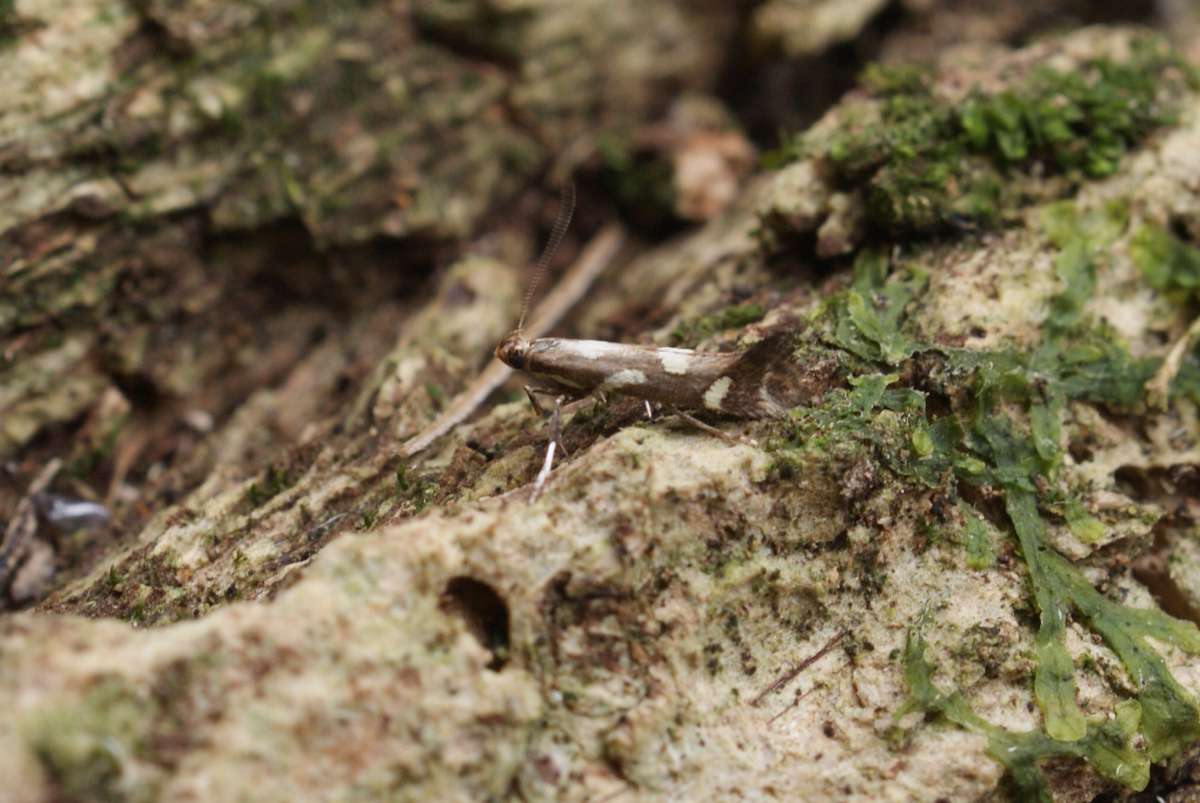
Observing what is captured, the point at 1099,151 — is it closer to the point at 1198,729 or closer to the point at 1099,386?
the point at 1099,386

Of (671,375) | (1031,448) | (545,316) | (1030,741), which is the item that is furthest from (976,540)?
(545,316)

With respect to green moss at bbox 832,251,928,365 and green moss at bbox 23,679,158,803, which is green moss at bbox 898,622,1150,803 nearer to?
green moss at bbox 832,251,928,365

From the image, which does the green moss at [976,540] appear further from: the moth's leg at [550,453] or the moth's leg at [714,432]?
the moth's leg at [550,453]

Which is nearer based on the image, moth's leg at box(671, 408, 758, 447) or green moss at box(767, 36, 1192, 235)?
moth's leg at box(671, 408, 758, 447)

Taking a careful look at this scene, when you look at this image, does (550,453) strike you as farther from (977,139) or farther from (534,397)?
(977,139)

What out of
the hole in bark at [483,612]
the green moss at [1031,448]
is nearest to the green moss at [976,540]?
the green moss at [1031,448]

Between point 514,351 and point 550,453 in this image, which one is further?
point 514,351

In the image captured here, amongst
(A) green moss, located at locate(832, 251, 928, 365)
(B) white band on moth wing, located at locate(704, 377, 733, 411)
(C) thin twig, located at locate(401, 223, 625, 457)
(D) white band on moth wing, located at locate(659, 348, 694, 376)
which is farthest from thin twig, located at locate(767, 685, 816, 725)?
(C) thin twig, located at locate(401, 223, 625, 457)
